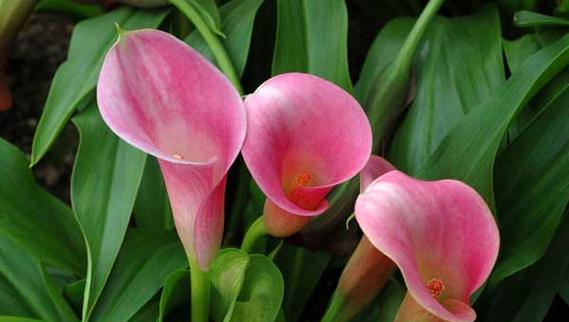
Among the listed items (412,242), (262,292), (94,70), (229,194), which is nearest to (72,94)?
(94,70)

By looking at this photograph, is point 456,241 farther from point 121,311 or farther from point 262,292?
point 121,311

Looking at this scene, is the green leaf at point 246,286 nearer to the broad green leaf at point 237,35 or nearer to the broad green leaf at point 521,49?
the broad green leaf at point 237,35

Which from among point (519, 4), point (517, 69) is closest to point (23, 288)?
point (517, 69)

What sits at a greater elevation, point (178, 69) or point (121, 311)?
point (178, 69)

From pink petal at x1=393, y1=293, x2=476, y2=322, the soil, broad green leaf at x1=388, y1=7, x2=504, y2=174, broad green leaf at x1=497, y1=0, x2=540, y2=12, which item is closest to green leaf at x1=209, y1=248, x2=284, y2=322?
pink petal at x1=393, y1=293, x2=476, y2=322

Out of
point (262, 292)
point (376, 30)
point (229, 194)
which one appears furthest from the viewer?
point (376, 30)

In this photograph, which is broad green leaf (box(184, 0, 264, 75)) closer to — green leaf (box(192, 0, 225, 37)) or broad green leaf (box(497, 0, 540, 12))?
green leaf (box(192, 0, 225, 37))

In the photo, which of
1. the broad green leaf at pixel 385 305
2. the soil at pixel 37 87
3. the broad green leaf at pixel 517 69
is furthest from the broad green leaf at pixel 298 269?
the soil at pixel 37 87

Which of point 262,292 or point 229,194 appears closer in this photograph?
point 262,292
